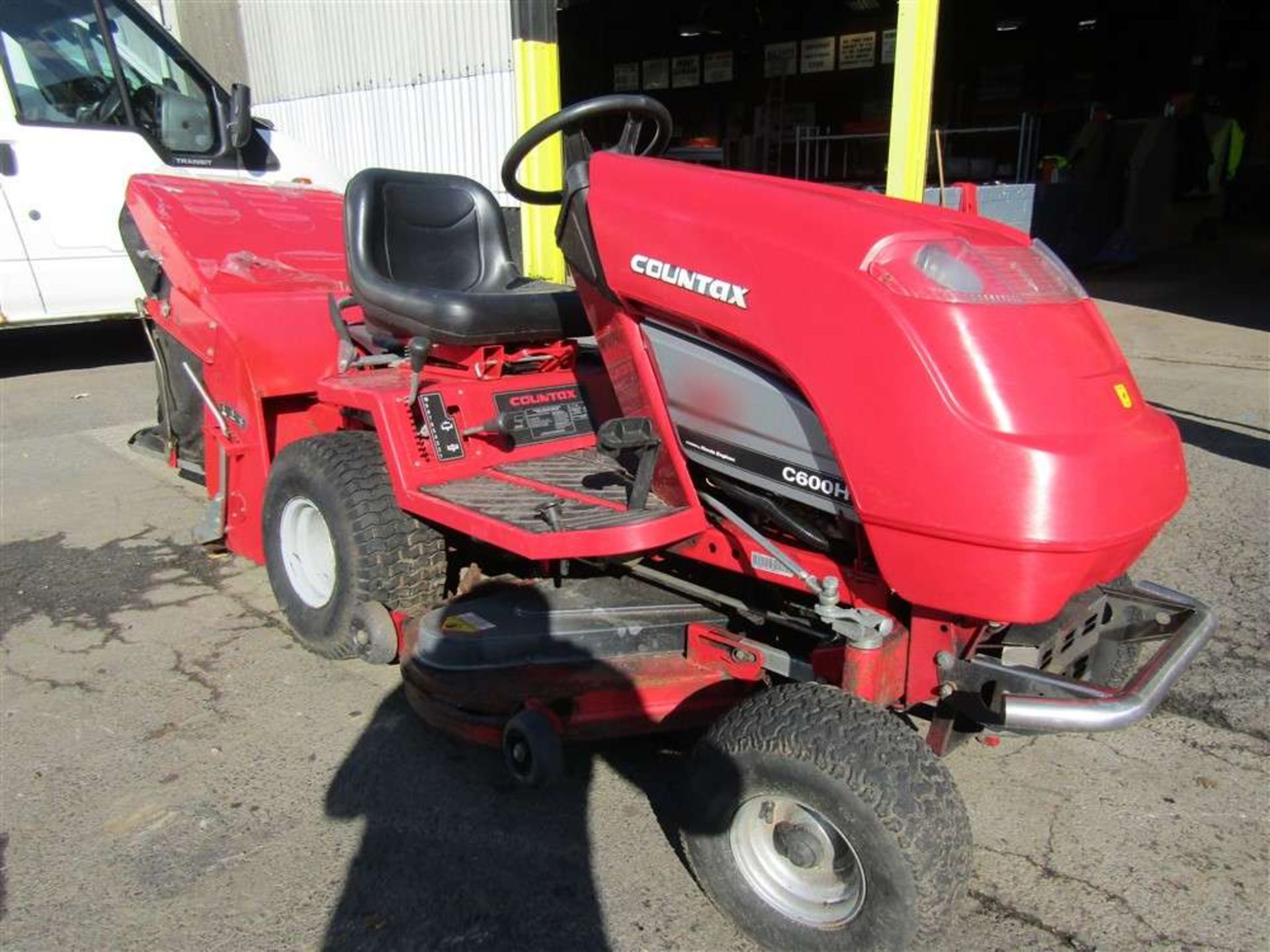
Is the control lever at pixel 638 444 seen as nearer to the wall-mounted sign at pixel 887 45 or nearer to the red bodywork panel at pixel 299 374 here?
Answer: the red bodywork panel at pixel 299 374

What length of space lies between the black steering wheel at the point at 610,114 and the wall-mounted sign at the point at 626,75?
16495 mm

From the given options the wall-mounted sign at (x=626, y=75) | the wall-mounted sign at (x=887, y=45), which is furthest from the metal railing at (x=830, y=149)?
the wall-mounted sign at (x=626, y=75)

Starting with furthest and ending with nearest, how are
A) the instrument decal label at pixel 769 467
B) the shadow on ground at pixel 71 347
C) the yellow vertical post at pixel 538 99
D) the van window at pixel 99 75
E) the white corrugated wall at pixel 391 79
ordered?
1. the white corrugated wall at pixel 391 79
2. the yellow vertical post at pixel 538 99
3. the shadow on ground at pixel 71 347
4. the van window at pixel 99 75
5. the instrument decal label at pixel 769 467

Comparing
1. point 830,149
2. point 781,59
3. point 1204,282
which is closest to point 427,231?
point 1204,282

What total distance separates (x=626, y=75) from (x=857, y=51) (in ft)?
15.0

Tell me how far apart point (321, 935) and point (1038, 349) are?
1.84m

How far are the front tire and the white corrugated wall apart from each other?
875cm

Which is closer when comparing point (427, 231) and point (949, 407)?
point (949, 407)

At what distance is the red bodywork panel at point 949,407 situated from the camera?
5.74 feet

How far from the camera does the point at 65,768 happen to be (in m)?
2.61

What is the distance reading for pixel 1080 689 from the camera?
189 cm

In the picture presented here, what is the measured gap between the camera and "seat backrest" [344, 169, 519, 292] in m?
3.25

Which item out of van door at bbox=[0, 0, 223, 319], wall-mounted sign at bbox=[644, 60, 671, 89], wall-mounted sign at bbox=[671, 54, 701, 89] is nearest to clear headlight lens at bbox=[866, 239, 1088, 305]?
van door at bbox=[0, 0, 223, 319]

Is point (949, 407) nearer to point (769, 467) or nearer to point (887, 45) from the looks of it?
point (769, 467)
